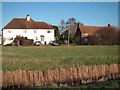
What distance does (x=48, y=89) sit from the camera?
1002 centimetres

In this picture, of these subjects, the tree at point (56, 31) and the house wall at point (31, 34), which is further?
the tree at point (56, 31)

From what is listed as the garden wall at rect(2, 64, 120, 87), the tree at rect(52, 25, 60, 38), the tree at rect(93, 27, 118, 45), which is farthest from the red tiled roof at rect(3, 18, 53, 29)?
the garden wall at rect(2, 64, 120, 87)

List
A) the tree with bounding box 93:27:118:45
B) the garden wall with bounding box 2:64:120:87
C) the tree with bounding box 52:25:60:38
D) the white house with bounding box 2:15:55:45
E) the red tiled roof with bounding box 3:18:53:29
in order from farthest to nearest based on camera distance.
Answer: the tree with bounding box 52:25:60:38, the red tiled roof with bounding box 3:18:53:29, the white house with bounding box 2:15:55:45, the tree with bounding box 93:27:118:45, the garden wall with bounding box 2:64:120:87

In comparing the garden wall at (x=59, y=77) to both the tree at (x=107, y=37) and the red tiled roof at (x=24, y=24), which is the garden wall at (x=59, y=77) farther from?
the red tiled roof at (x=24, y=24)

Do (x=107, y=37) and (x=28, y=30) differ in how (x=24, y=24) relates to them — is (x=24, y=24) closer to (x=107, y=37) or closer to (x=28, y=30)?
(x=28, y=30)

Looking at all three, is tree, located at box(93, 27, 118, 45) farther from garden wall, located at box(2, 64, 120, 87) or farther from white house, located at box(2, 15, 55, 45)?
garden wall, located at box(2, 64, 120, 87)

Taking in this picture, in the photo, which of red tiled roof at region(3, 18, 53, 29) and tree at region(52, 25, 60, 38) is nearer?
red tiled roof at region(3, 18, 53, 29)

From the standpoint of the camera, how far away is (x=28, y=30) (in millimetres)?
63094

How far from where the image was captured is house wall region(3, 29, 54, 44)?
2466 inches

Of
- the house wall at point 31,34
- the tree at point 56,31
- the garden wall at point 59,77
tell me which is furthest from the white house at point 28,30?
the garden wall at point 59,77

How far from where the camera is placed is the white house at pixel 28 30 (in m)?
62.6

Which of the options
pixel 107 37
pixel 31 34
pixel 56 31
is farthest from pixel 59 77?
pixel 56 31

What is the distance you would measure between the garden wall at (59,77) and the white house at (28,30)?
1925 inches

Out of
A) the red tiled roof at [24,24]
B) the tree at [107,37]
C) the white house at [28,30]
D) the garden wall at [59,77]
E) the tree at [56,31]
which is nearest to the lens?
the garden wall at [59,77]
